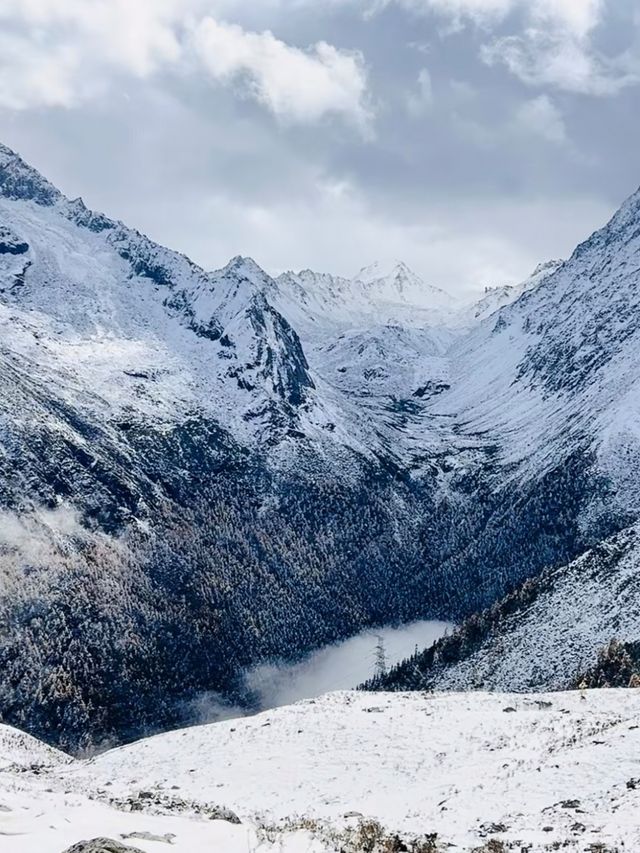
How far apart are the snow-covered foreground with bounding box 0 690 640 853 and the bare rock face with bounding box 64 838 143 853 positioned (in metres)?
1.90

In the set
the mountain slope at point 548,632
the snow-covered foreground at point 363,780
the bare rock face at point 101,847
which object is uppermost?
the bare rock face at point 101,847

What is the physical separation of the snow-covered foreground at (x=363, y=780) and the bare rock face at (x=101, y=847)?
6.24 feet

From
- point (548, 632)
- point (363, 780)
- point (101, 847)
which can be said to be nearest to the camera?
point (101, 847)

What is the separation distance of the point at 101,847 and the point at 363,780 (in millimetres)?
24798

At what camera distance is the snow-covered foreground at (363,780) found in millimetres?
31109

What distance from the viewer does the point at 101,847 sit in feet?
84.6

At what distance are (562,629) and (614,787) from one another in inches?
4473

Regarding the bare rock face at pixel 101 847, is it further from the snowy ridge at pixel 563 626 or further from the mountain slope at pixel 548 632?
the snowy ridge at pixel 563 626

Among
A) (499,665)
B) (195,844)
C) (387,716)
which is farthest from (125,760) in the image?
(499,665)

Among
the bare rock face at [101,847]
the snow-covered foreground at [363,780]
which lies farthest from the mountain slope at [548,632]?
the bare rock face at [101,847]

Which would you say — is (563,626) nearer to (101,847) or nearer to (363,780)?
(363,780)

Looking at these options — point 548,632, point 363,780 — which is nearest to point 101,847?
point 363,780

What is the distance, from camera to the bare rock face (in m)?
25.7

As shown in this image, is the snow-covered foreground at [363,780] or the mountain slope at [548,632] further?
the mountain slope at [548,632]
